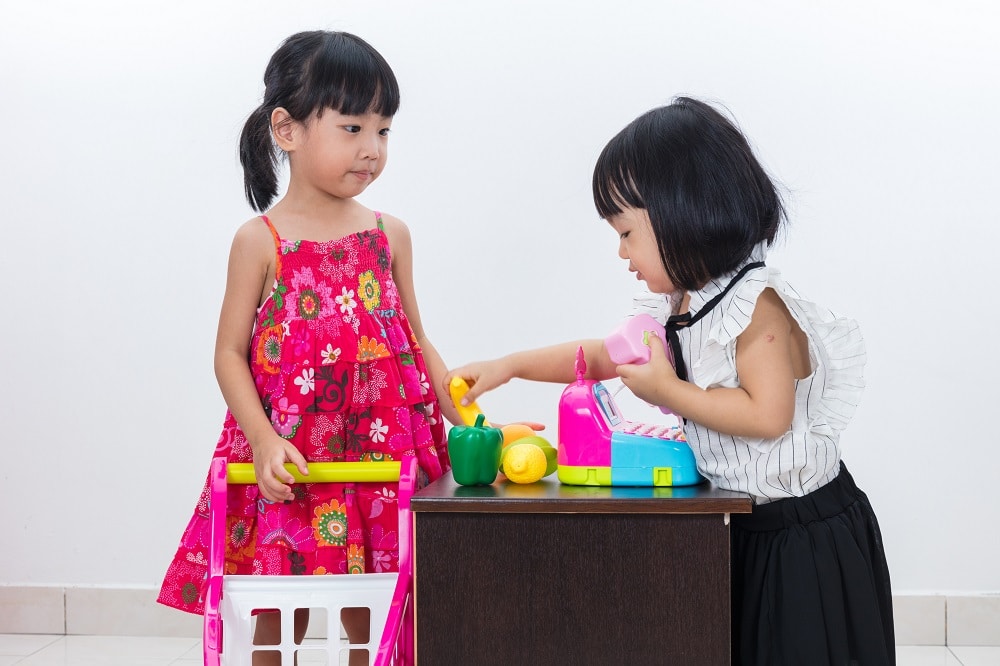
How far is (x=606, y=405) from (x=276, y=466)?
0.34m

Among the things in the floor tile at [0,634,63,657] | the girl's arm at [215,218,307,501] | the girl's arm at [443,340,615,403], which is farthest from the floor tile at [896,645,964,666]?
the floor tile at [0,634,63,657]

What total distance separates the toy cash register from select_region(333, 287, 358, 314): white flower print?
1.00 feet

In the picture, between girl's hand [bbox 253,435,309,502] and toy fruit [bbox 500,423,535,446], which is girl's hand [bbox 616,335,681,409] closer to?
toy fruit [bbox 500,423,535,446]

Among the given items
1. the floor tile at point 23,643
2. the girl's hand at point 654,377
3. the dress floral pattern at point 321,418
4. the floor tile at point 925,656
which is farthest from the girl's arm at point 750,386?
the floor tile at point 23,643

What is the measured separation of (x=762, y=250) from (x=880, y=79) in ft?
3.38

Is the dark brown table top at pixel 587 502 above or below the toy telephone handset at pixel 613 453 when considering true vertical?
below

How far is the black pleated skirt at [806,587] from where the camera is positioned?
950mm

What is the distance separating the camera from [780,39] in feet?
6.20

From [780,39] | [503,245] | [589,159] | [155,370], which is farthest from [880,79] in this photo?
[155,370]

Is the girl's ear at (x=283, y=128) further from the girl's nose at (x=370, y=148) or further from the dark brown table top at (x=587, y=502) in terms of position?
the dark brown table top at (x=587, y=502)

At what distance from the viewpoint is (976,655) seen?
1.89 m

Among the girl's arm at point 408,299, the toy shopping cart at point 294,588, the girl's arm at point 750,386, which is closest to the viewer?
the girl's arm at point 750,386

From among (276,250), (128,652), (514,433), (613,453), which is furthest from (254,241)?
(128,652)

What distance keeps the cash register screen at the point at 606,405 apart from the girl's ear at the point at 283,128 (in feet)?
1.49
